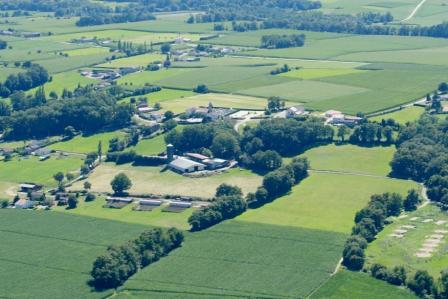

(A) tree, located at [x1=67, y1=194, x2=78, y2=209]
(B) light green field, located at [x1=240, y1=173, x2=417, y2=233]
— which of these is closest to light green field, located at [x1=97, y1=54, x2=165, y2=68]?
(B) light green field, located at [x1=240, y1=173, x2=417, y2=233]

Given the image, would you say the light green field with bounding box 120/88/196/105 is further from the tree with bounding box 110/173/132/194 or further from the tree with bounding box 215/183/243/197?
the tree with bounding box 215/183/243/197

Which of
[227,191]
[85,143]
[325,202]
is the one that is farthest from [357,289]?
[85,143]

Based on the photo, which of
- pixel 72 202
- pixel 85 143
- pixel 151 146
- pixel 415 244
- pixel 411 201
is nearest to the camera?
pixel 415 244

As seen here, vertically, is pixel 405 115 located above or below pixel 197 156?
above

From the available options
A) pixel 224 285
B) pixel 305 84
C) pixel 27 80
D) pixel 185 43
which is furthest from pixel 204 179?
pixel 185 43

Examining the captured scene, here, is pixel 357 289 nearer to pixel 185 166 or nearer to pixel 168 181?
pixel 168 181

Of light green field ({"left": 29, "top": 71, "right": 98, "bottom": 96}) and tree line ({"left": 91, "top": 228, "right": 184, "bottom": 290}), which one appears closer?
tree line ({"left": 91, "top": 228, "right": 184, "bottom": 290})
